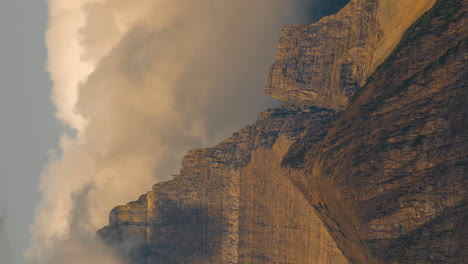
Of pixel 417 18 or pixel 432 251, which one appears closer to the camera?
pixel 432 251

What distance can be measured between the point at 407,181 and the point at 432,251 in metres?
13.7

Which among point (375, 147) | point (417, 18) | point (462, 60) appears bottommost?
point (375, 147)

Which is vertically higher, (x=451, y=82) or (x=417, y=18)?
(x=417, y=18)

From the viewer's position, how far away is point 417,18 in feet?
636

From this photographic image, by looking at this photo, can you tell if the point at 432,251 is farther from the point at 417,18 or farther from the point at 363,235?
the point at 417,18

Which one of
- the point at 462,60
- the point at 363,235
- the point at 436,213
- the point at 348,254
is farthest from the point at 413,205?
the point at 348,254

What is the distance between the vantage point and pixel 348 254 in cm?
17050

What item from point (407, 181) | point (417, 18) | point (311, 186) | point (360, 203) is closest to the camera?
point (407, 181)

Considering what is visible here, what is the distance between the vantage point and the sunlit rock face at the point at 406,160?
13112 centimetres

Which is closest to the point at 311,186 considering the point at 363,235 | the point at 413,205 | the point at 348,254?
the point at 348,254

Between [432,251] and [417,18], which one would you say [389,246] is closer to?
[432,251]

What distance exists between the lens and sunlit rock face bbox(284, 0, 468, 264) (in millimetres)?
131125

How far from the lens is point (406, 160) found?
141m

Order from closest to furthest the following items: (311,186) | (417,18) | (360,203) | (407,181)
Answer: (407,181)
(360,203)
(311,186)
(417,18)
